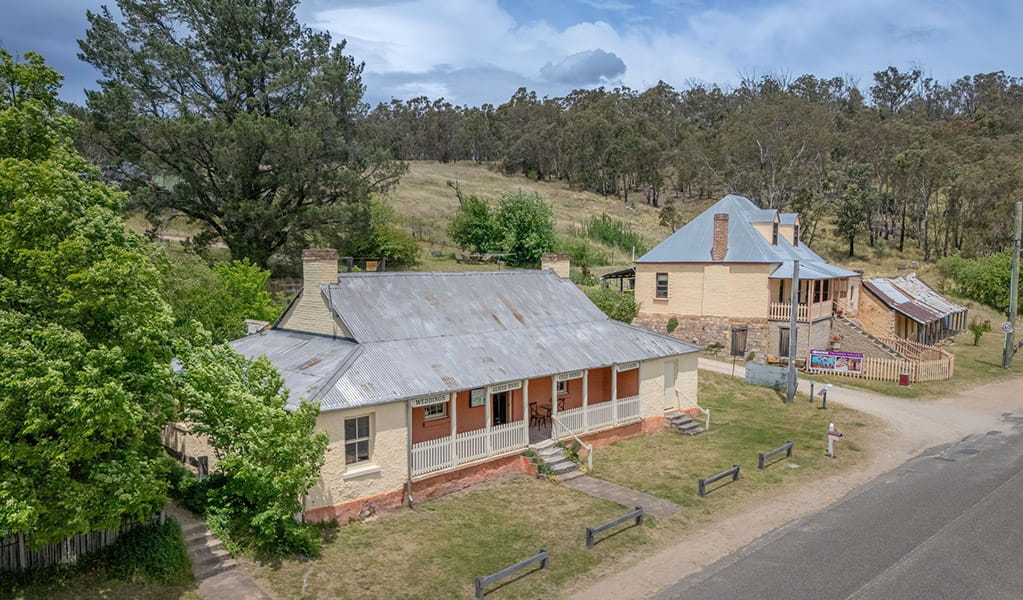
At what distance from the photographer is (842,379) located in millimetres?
Answer: 33188

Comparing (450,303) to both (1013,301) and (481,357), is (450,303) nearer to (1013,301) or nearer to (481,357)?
(481,357)

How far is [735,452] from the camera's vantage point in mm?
22125

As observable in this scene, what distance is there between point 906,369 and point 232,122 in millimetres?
35846

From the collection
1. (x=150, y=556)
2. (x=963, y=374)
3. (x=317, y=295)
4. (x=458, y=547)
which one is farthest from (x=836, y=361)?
(x=150, y=556)

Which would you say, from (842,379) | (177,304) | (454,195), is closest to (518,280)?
(177,304)

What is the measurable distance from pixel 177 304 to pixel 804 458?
21891mm

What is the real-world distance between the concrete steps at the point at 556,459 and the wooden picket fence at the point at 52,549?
33.9ft

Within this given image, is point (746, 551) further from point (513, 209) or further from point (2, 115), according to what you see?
point (513, 209)

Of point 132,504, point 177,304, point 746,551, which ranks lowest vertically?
point 746,551

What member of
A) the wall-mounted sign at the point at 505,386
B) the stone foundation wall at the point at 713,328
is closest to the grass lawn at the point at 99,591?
the wall-mounted sign at the point at 505,386

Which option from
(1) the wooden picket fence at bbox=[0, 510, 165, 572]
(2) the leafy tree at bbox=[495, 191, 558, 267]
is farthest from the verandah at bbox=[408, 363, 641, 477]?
(2) the leafy tree at bbox=[495, 191, 558, 267]

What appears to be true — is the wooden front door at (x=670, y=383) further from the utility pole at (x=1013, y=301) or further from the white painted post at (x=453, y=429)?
the utility pole at (x=1013, y=301)

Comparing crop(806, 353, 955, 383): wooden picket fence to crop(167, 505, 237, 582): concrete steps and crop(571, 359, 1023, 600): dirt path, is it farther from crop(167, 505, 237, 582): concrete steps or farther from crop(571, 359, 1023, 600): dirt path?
crop(167, 505, 237, 582): concrete steps

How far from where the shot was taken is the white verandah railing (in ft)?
57.1
